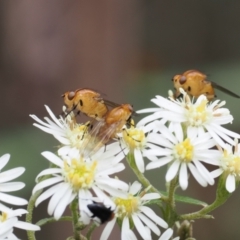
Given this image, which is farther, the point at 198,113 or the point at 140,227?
the point at 198,113

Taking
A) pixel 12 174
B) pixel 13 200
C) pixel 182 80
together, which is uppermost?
pixel 182 80

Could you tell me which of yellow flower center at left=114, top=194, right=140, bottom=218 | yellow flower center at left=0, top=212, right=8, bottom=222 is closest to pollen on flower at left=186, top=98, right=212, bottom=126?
yellow flower center at left=114, top=194, right=140, bottom=218

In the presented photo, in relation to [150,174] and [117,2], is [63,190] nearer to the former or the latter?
[150,174]

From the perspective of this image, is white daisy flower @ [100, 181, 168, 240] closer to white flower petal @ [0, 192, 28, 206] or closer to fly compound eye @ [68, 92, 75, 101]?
white flower petal @ [0, 192, 28, 206]

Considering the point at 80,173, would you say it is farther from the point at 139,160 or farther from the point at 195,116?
the point at 195,116

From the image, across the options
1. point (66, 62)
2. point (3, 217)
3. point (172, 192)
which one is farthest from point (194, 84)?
point (66, 62)

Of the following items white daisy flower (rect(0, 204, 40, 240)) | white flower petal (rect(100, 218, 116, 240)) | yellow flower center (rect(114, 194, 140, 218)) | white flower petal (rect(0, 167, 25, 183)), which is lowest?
white daisy flower (rect(0, 204, 40, 240))
